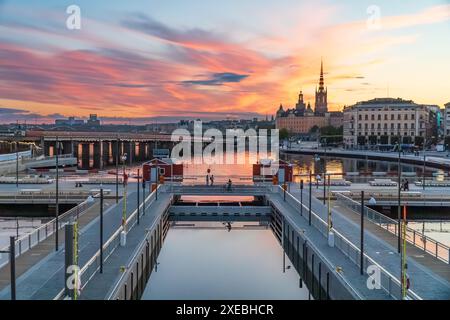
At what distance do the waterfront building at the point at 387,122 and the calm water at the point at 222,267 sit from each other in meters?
104

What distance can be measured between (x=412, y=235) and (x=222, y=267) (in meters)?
8.48

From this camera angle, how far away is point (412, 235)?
2280 cm

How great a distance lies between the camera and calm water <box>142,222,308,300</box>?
66.9 feet

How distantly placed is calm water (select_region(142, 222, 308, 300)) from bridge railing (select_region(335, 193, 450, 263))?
15.1 feet

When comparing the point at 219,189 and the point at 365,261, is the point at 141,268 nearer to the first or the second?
the point at 365,261

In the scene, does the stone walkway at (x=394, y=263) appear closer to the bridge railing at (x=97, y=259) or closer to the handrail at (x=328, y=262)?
the handrail at (x=328, y=262)

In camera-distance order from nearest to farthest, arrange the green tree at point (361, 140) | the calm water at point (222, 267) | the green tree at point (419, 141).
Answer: the calm water at point (222, 267) → the green tree at point (419, 141) → the green tree at point (361, 140)

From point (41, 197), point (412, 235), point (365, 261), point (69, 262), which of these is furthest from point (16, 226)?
point (365, 261)

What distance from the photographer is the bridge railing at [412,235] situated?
61.2 ft

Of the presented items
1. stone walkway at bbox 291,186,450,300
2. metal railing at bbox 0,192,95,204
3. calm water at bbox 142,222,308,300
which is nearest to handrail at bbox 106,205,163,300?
calm water at bbox 142,222,308,300

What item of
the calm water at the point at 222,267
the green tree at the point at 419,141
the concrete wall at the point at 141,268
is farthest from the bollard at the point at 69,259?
the green tree at the point at 419,141

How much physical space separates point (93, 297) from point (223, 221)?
21.2m

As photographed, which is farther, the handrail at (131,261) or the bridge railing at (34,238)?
the bridge railing at (34,238)

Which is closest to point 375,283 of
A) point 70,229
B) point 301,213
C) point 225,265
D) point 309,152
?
point 70,229
